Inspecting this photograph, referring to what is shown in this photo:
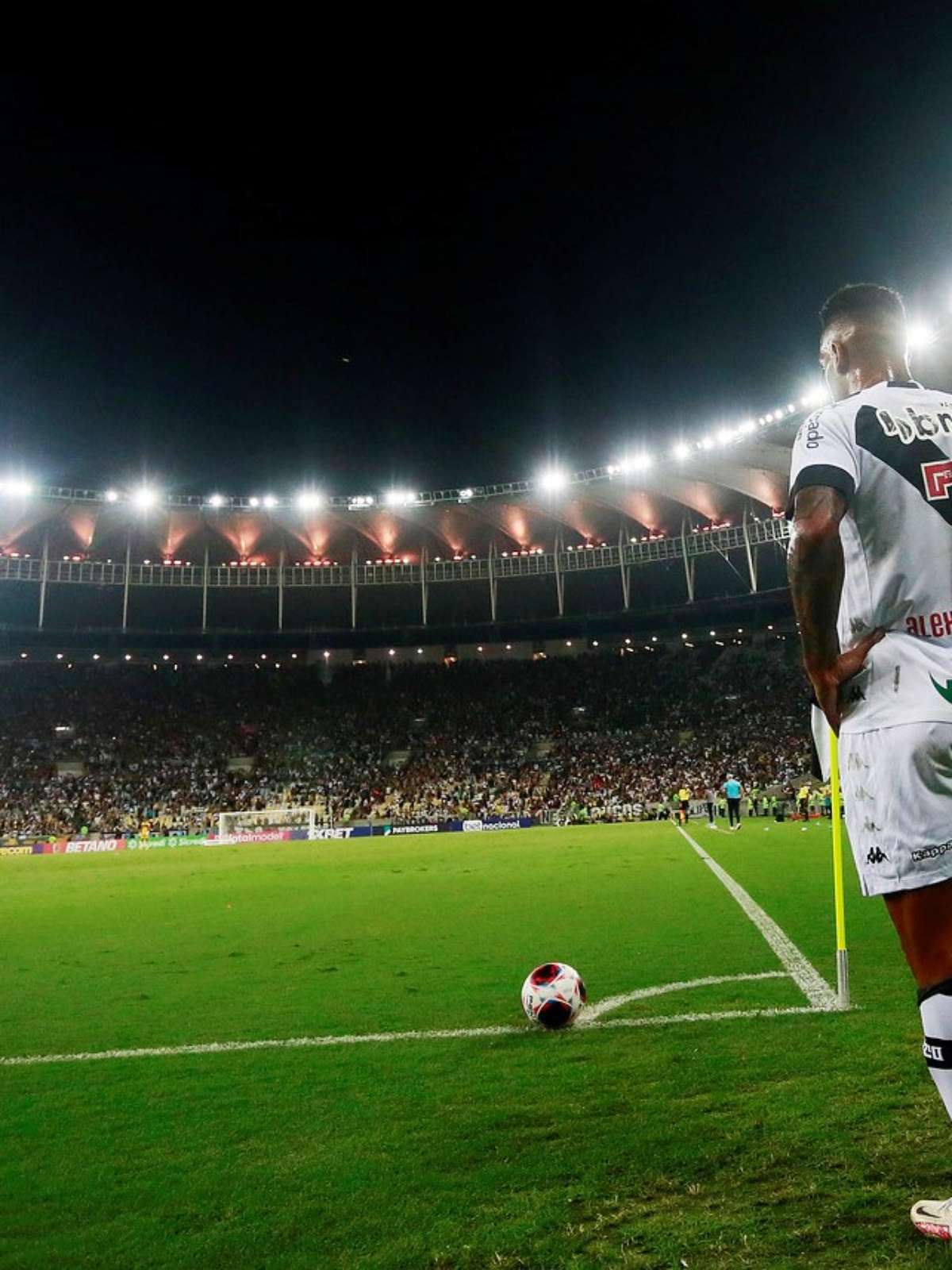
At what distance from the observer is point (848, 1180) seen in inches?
110

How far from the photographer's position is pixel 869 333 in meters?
2.77

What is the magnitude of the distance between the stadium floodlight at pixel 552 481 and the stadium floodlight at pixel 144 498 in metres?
20.7

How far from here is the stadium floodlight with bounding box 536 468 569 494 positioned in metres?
45.7

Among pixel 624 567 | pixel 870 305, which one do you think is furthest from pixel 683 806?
pixel 870 305

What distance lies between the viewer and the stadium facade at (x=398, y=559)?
46.2 m

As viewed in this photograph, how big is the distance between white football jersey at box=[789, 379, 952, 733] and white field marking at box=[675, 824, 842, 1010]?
352 centimetres

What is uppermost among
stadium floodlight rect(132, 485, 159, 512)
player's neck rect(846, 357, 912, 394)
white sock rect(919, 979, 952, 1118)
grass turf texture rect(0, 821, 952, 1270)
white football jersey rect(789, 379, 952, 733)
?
stadium floodlight rect(132, 485, 159, 512)

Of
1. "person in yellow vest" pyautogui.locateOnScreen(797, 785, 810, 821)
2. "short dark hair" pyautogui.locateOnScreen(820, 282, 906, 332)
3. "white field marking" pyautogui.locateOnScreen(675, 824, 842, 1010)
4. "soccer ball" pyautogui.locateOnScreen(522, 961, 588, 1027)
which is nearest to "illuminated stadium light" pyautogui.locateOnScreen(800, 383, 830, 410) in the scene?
"person in yellow vest" pyautogui.locateOnScreen(797, 785, 810, 821)

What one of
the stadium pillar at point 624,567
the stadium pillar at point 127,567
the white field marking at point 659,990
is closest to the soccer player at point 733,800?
the white field marking at point 659,990

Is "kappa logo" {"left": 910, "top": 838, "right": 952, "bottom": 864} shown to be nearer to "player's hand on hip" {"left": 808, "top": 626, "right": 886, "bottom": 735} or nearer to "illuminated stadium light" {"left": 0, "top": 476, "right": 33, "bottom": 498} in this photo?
"player's hand on hip" {"left": 808, "top": 626, "right": 886, "bottom": 735}

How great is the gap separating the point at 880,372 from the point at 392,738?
47941 millimetres

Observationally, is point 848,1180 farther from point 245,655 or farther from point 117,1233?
point 245,655

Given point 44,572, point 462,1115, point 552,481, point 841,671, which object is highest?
point 552,481

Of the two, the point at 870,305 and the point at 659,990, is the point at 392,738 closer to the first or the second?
the point at 659,990
